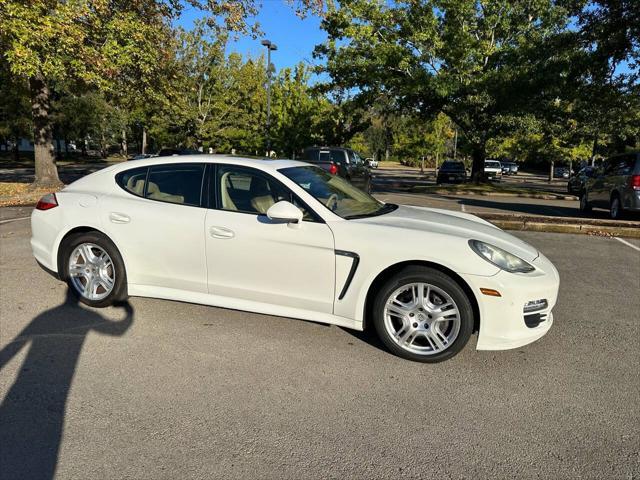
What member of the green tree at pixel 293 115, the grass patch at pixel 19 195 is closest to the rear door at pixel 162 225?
the grass patch at pixel 19 195

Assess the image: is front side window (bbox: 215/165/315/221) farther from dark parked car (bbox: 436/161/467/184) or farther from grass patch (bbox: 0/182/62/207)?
dark parked car (bbox: 436/161/467/184)

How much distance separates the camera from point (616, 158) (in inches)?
461

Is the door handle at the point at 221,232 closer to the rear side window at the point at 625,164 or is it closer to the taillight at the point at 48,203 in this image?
the taillight at the point at 48,203

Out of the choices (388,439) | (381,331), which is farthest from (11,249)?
(388,439)

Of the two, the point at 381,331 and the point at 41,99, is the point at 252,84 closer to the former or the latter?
the point at 41,99

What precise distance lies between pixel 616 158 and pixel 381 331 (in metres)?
11.0

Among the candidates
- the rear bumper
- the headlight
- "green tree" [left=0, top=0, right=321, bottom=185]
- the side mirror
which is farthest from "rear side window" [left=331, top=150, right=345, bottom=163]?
the headlight

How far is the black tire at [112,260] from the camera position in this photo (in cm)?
438

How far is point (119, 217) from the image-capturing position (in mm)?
4344

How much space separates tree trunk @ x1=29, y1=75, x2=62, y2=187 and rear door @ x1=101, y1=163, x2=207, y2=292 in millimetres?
13594

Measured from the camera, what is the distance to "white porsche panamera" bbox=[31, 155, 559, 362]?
3.42 m

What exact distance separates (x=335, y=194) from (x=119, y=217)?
2008 mm

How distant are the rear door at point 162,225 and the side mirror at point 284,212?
2.52 feet

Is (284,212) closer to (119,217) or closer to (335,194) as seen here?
(335,194)
